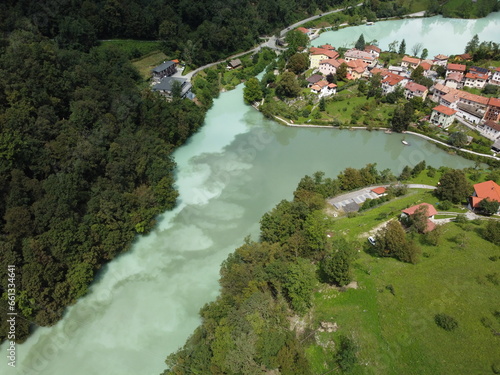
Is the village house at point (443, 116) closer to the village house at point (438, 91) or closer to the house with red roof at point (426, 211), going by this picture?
the village house at point (438, 91)

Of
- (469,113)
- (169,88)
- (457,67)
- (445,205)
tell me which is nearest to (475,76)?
(457,67)

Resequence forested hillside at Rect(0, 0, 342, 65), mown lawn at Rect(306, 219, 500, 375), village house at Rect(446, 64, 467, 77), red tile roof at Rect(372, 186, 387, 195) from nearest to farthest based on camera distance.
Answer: mown lawn at Rect(306, 219, 500, 375) < red tile roof at Rect(372, 186, 387, 195) < forested hillside at Rect(0, 0, 342, 65) < village house at Rect(446, 64, 467, 77)

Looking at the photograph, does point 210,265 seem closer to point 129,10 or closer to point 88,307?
point 88,307

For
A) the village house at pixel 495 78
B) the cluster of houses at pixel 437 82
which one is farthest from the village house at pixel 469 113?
the village house at pixel 495 78

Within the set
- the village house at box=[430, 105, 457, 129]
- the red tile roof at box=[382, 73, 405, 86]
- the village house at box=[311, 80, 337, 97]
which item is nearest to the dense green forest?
the village house at box=[430, 105, 457, 129]

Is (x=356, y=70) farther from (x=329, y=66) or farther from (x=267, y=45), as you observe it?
(x=267, y=45)

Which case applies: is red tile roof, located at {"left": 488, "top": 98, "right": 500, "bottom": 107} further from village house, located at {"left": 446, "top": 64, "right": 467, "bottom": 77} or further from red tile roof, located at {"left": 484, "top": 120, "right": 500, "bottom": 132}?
village house, located at {"left": 446, "top": 64, "right": 467, "bottom": 77}
